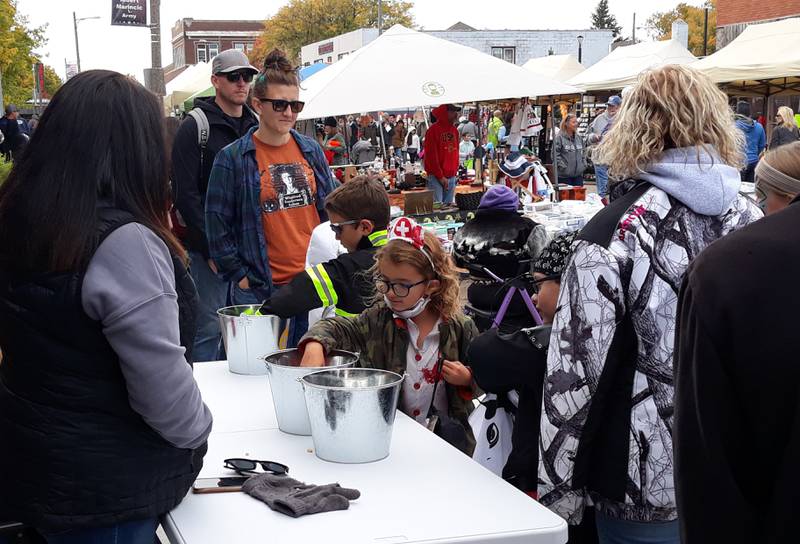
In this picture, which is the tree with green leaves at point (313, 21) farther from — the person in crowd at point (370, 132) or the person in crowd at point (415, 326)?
the person in crowd at point (415, 326)

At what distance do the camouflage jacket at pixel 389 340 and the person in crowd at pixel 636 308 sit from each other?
2.51ft

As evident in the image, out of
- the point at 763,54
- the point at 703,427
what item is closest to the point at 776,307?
the point at 703,427

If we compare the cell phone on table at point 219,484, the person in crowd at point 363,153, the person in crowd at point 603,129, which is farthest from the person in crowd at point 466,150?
the cell phone on table at point 219,484

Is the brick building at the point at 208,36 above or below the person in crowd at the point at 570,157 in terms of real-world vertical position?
above

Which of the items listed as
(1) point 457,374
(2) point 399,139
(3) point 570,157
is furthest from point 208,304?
(2) point 399,139

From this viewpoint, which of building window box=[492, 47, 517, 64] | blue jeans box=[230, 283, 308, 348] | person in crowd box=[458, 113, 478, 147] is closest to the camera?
blue jeans box=[230, 283, 308, 348]

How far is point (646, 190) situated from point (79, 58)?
Result: 68656 mm

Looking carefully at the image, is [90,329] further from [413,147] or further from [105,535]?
[413,147]

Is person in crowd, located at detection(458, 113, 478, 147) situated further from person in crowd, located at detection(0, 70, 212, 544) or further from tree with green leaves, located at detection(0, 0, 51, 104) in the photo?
person in crowd, located at detection(0, 70, 212, 544)

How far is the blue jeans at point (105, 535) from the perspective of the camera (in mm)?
1963

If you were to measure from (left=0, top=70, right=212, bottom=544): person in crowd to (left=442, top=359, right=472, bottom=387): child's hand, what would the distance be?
3.72 ft

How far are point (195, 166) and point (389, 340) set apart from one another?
2.08 meters

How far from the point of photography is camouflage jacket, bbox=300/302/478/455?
3086mm

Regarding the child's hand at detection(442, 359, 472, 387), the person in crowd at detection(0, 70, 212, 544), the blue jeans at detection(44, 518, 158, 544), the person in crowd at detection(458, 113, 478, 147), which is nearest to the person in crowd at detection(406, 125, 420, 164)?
the person in crowd at detection(458, 113, 478, 147)
